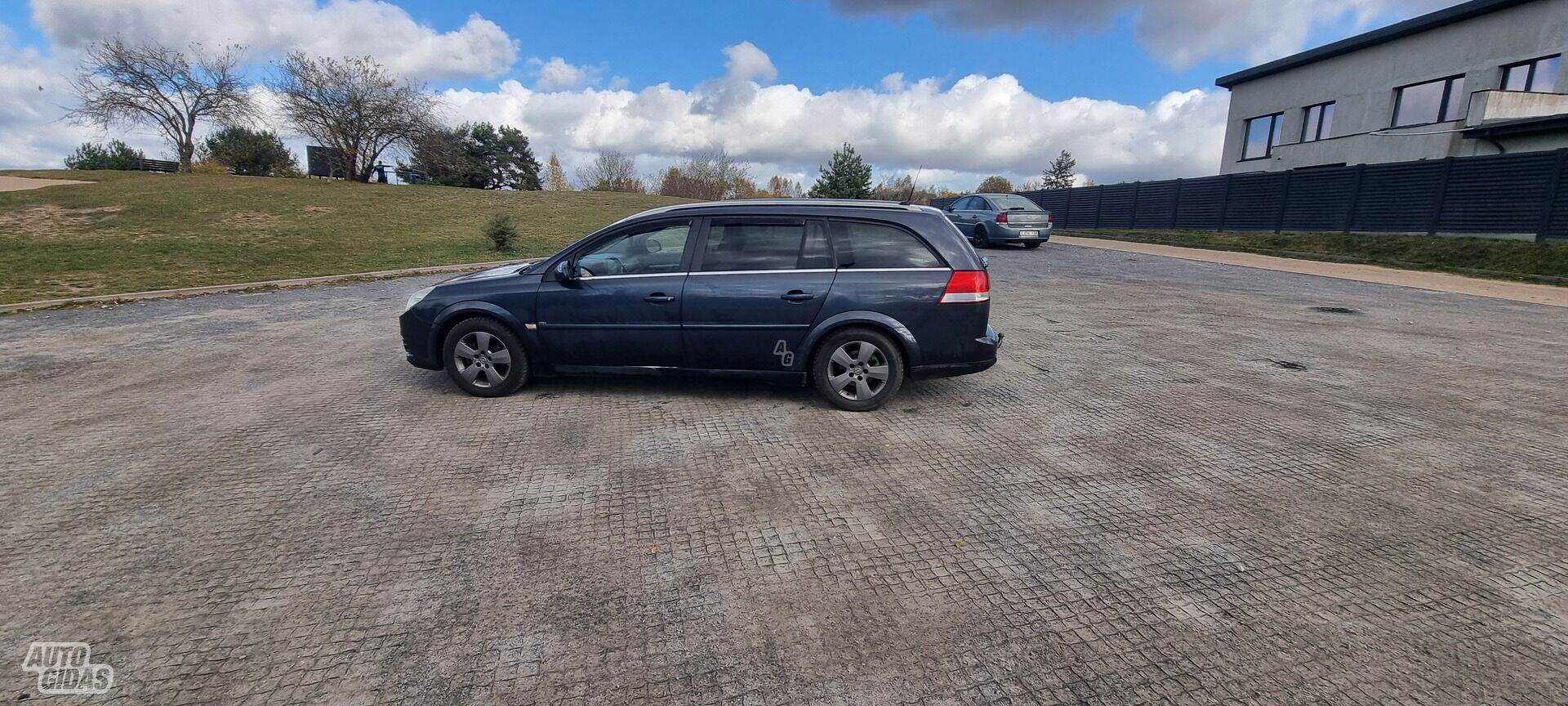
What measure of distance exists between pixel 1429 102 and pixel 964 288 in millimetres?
29675

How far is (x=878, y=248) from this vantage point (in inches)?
194

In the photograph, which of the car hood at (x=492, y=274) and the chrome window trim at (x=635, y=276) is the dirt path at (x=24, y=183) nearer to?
the car hood at (x=492, y=274)

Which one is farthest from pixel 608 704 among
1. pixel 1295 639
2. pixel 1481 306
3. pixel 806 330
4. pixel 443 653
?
pixel 1481 306

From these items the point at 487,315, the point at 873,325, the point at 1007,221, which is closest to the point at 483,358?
the point at 487,315

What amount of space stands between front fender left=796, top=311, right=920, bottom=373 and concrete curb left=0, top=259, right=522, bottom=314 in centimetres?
731

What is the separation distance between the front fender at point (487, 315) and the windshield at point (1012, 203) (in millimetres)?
16029

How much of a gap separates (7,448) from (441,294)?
102 inches

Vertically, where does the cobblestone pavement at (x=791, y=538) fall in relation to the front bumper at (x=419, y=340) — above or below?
below

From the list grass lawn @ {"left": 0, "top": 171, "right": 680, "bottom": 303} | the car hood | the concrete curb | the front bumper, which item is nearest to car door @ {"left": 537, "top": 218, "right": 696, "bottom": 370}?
the car hood

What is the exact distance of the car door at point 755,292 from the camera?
15.9ft

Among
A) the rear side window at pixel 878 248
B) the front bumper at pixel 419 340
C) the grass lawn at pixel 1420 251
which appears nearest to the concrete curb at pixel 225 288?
the front bumper at pixel 419 340

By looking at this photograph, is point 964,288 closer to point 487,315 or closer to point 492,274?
point 487,315

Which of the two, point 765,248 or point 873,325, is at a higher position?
point 765,248

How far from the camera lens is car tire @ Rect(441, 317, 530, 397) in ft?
16.9
